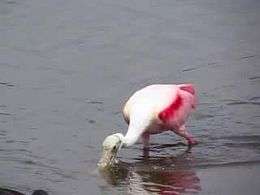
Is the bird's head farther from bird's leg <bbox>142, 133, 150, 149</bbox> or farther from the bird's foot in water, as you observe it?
the bird's foot in water

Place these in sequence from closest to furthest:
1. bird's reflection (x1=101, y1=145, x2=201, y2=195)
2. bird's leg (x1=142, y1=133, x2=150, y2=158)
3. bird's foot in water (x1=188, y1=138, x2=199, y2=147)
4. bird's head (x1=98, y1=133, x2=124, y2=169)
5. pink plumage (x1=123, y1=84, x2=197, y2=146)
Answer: bird's reflection (x1=101, y1=145, x2=201, y2=195) < bird's head (x1=98, y1=133, x2=124, y2=169) < pink plumage (x1=123, y1=84, x2=197, y2=146) < bird's leg (x1=142, y1=133, x2=150, y2=158) < bird's foot in water (x1=188, y1=138, x2=199, y2=147)

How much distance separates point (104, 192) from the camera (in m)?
6.85

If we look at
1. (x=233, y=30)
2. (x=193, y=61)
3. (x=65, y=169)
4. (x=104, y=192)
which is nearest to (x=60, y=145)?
(x=65, y=169)

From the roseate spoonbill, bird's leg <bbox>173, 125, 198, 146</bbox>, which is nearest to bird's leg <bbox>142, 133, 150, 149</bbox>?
the roseate spoonbill

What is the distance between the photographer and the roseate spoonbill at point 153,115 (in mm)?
7320

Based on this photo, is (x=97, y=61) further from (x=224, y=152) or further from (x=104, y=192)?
(x=104, y=192)

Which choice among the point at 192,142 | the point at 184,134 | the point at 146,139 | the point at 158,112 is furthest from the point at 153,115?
the point at 192,142

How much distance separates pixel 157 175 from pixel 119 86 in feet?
8.08

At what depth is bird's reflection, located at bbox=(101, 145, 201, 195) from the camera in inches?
271

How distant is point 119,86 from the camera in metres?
9.60

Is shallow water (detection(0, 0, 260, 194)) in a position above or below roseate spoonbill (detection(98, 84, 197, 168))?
below

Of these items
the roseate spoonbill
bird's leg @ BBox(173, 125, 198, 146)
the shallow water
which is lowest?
the shallow water

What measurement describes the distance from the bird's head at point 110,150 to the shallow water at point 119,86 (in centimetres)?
8

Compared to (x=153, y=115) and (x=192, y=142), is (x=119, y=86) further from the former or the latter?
(x=153, y=115)
